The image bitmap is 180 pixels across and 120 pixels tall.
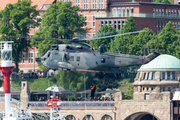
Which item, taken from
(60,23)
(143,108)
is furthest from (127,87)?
(60,23)

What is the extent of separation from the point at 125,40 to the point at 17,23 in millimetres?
25941

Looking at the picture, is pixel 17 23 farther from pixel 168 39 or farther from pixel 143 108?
pixel 143 108

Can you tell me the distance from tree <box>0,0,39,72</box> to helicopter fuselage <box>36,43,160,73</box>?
75750 millimetres

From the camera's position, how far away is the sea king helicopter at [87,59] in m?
111

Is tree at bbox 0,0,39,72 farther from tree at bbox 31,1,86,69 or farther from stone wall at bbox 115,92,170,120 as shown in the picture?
stone wall at bbox 115,92,170,120

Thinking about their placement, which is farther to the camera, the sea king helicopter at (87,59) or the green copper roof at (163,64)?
the green copper roof at (163,64)

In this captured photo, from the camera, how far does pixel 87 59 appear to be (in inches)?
4405

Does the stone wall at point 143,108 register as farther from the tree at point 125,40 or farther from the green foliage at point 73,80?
the tree at point 125,40

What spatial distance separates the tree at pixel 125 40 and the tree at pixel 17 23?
67.4 ft

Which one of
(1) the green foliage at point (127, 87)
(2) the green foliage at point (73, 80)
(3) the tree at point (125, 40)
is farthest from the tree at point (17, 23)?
(1) the green foliage at point (127, 87)

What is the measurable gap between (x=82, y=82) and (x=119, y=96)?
21.7m

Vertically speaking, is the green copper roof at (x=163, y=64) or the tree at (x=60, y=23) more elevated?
the tree at (x=60, y=23)

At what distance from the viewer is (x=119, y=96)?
155 meters

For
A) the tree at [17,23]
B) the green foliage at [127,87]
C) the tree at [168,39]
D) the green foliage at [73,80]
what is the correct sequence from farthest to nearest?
the tree at [17,23] < the tree at [168,39] < the green foliage at [73,80] < the green foliage at [127,87]
